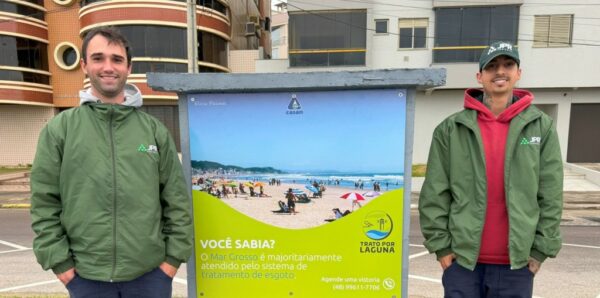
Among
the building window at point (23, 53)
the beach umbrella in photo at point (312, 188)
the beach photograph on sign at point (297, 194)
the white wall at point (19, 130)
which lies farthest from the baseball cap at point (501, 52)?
the building window at point (23, 53)

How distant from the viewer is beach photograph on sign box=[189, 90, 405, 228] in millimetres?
1986

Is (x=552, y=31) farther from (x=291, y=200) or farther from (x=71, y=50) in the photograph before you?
(x=71, y=50)

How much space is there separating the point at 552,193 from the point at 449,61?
15284 millimetres

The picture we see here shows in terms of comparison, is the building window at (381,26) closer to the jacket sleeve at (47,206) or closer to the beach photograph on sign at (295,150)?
the beach photograph on sign at (295,150)

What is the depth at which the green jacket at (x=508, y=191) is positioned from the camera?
75.3 inches

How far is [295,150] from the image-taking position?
2.03 meters

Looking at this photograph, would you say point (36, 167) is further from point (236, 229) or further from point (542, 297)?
point (542, 297)

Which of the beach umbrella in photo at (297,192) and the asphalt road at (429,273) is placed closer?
the beach umbrella in photo at (297,192)

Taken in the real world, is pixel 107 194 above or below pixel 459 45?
below

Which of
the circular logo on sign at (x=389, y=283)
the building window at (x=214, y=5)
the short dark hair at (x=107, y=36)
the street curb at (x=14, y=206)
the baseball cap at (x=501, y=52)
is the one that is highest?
the building window at (x=214, y=5)

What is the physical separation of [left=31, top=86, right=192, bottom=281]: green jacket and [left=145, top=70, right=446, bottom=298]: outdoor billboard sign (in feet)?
0.87

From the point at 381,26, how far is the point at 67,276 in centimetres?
1648

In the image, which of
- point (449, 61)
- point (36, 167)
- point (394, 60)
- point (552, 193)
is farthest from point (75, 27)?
point (552, 193)

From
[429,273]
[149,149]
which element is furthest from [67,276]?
[429,273]
